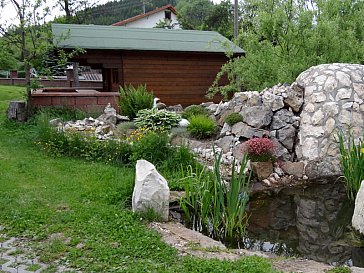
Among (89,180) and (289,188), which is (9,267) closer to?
(89,180)

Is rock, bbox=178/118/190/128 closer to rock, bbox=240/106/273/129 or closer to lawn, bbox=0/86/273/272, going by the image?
rock, bbox=240/106/273/129

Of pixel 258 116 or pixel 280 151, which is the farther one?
pixel 258 116

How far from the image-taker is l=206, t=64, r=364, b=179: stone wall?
25.4 feet

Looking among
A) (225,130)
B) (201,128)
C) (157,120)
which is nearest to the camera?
(225,130)

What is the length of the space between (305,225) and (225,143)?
117 inches

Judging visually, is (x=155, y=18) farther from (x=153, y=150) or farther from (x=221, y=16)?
(x=153, y=150)

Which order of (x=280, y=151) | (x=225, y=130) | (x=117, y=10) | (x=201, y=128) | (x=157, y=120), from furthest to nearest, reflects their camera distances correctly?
1. (x=117, y=10)
2. (x=157, y=120)
3. (x=201, y=128)
4. (x=225, y=130)
5. (x=280, y=151)

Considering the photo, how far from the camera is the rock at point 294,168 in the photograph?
7391 millimetres

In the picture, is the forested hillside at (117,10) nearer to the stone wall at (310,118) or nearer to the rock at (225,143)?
the stone wall at (310,118)

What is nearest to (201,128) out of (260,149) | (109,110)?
(260,149)

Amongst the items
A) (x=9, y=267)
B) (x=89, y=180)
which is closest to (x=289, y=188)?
(x=89, y=180)

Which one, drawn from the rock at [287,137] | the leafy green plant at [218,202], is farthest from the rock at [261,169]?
the leafy green plant at [218,202]

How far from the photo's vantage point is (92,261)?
3.51 m

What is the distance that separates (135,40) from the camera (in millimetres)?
13109
